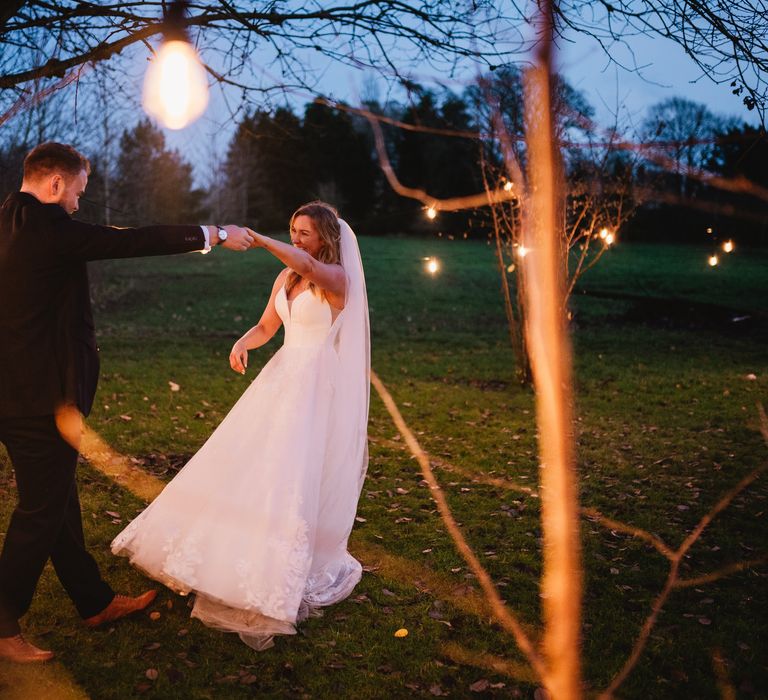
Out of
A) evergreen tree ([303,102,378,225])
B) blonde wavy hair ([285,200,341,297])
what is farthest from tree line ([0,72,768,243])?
blonde wavy hair ([285,200,341,297])

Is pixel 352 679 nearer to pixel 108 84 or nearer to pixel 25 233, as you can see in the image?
pixel 25 233

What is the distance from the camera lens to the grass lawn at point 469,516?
3795 millimetres

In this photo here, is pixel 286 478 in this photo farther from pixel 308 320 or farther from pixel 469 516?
pixel 469 516

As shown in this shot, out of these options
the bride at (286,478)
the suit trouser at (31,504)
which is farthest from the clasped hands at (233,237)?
the suit trouser at (31,504)

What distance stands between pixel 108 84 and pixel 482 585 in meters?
5.63

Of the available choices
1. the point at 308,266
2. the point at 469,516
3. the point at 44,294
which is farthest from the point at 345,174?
the point at 44,294

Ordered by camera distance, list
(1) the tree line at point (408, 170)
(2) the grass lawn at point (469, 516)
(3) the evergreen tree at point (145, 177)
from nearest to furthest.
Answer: (2) the grass lawn at point (469, 516) → (1) the tree line at point (408, 170) → (3) the evergreen tree at point (145, 177)

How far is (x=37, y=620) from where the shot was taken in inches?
163

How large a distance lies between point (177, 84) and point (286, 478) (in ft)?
11.3

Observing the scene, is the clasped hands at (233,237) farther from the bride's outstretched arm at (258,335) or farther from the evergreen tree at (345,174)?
the evergreen tree at (345,174)

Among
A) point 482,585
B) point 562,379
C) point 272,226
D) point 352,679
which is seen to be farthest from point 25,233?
point 272,226

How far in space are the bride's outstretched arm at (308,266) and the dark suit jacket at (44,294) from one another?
2.28 ft

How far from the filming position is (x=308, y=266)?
4.26 meters

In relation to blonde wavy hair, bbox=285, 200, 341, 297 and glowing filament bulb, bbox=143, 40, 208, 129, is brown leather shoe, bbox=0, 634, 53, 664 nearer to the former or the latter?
blonde wavy hair, bbox=285, 200, 341, 297
